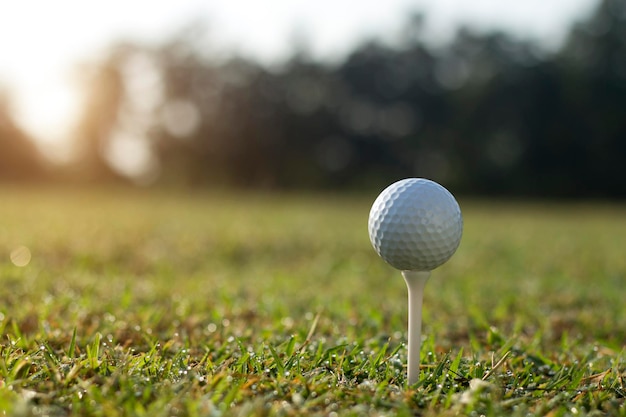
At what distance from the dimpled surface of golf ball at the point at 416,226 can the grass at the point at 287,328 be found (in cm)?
37

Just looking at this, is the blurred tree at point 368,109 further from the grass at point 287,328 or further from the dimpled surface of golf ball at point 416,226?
the dimpled surface of golf ball at point 416,226

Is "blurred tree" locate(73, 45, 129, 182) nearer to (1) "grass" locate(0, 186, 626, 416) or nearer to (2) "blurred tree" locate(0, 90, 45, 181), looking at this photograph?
(2) "blurred tree" locate(0, 90, 45, 181)

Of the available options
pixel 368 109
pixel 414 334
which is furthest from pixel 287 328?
pixel 368 109

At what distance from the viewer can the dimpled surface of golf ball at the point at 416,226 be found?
1.83 m

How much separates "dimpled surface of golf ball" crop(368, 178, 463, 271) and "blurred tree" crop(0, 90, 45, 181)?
2448cm

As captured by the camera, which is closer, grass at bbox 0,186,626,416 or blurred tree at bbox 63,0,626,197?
grass at bbox 0,186,626,416

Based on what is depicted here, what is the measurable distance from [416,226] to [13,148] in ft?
83.3

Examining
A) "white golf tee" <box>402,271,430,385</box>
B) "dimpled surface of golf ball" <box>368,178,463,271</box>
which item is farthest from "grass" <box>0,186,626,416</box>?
"dimpled surface of golf ball" <box>368,178,463,271</box>

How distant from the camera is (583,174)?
23.3m

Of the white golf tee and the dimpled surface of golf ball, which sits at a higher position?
the dimpled surface of golf ball

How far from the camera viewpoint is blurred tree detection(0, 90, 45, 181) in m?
23.9

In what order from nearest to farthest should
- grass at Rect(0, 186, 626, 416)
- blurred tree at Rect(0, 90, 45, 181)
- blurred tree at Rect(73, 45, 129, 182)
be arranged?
grass at Rect(0, 186, 626, 416) < blurred tree at Rect(0, 90, 45, 181) < blurred tree at Rect(73, 45, 129, 182)

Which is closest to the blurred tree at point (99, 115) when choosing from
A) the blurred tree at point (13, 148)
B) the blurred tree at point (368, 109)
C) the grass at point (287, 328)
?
the blurred tree at point (368, 109)

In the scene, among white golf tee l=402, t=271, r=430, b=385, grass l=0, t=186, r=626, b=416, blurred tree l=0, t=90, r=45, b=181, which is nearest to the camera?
grass l=0, t=186, r=626, b=416
